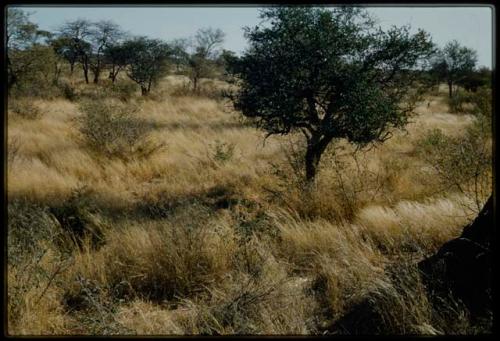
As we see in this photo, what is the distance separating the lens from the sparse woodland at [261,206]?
11.2ft

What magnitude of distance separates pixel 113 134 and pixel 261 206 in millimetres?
5455

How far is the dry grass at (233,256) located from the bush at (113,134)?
5.41ft

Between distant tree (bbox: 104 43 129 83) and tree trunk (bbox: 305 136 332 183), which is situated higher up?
distant tree (bbox: 104 43 129 83)

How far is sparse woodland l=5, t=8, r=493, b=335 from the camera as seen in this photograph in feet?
11.2

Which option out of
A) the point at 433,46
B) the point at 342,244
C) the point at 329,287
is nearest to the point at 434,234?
the point at 342,244

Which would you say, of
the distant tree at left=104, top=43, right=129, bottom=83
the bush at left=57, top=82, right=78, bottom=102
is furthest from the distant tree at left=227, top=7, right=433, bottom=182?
the distant tree at left=104, top=43, right=129, bottom=83

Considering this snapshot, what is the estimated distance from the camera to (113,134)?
10.1 m

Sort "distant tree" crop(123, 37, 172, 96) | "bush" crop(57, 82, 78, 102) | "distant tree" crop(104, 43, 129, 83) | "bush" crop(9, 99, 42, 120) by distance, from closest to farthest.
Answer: "bush" crop(9, 99, 42, 120) < "bush" crop(57, 82, 78, 102) < "distant tree" crop(104, 43, 129, 83) < "distant tree" crop(123, 37, 172, 96)

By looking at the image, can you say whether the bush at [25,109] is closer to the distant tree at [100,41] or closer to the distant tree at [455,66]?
the distant tree at [100,41]

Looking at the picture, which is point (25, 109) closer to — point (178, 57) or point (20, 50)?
point (20, 50)

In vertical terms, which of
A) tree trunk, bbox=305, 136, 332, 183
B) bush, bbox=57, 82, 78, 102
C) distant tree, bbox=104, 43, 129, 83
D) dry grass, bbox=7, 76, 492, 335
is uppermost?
distant tree, bbox=104, 43, 129, 83

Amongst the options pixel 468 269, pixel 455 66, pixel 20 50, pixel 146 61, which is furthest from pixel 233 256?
pixel 455 66

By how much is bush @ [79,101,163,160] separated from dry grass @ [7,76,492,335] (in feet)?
5.41

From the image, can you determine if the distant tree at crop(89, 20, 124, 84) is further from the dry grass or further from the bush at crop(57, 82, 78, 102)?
the dry grass
